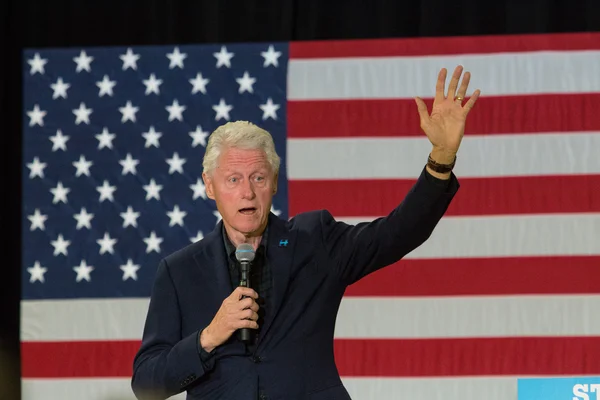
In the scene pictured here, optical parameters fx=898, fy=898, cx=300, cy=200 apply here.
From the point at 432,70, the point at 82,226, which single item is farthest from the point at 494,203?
the point at 82,226

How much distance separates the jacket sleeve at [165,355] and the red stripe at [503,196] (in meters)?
2.15

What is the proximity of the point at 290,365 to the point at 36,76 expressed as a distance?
2.90 meters

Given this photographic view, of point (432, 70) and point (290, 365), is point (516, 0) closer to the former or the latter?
point (432, 70)

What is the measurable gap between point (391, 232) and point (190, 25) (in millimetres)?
2604

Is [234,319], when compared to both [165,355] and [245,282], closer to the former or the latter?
[245,282]

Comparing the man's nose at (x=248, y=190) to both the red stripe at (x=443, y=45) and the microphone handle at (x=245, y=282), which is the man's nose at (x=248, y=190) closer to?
the microphone handle at (x=245, y=282)

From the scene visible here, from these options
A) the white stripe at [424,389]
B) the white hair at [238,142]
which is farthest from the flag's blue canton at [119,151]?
the white hair at [238,142]

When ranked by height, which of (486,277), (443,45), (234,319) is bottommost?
(234,319)

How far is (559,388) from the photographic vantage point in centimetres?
396

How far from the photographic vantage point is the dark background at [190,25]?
4.12 metres

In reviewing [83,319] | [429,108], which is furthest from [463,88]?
[83,319]

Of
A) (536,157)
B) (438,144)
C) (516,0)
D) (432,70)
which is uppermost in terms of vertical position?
(516,0)

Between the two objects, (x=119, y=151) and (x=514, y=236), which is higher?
(x=119, y=151)

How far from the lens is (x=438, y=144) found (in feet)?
6.16
